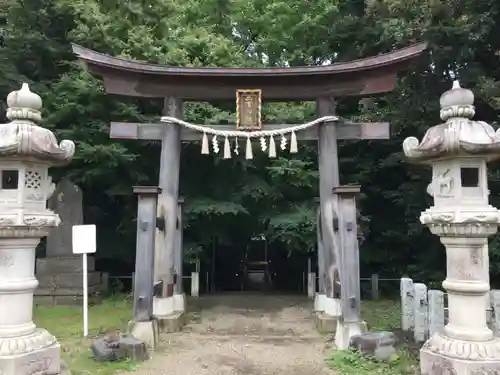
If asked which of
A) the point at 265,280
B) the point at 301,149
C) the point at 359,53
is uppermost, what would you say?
the point at 359,53

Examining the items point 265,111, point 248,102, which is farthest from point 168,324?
point 265,111

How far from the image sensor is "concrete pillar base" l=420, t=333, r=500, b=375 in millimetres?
4211

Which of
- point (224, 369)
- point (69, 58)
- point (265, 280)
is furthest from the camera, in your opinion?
point (265, 280)

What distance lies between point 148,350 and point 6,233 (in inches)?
110

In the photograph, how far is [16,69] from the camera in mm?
11430

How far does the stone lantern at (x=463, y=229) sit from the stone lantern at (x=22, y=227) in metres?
3.89

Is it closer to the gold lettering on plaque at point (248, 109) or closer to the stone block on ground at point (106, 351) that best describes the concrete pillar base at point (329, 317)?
the gold lettering on plaque at point (248, 109)

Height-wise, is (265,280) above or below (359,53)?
→ below

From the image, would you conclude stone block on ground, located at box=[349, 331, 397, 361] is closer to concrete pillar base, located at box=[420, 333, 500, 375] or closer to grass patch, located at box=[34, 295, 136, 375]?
concrete pillar base, located at box=[420, 333, 500, 375]

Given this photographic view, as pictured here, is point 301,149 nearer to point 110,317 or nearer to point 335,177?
point 335,177

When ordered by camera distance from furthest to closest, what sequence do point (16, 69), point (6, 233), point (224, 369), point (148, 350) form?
point (16, 69) → point (148, 350) → point (224, 369) → point (6, 233)

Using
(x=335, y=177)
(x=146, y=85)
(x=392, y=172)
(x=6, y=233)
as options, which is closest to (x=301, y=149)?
(x=392, y=172)

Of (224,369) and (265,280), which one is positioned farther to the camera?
(265,280)

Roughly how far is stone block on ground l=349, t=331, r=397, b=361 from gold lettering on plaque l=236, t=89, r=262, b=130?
12.7ft
